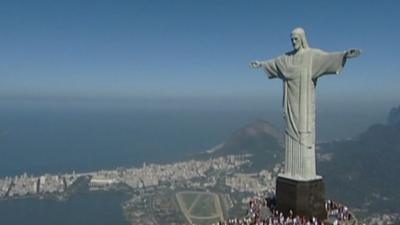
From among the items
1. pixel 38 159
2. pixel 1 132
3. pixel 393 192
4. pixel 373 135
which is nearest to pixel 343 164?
→ pixel 393 192

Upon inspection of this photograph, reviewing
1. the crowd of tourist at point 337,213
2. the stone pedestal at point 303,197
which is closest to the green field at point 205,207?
the crowd of tourist at point 337,213

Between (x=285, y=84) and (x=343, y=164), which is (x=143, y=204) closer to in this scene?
(x=343, y=164)

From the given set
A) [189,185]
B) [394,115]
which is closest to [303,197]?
[189,185]

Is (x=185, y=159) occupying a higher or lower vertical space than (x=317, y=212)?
lower

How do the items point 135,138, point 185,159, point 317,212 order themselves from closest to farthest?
point 317,212 → point 185,159 → point 135,138

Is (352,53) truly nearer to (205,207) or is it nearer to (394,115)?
(205,207)

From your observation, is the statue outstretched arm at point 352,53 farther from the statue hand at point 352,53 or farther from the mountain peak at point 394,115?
the mountain peak at point 394,115
